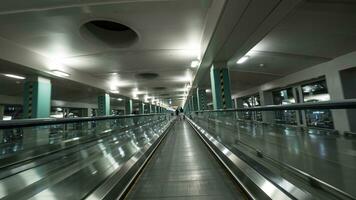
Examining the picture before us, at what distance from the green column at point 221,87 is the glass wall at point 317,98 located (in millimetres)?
→ 3076

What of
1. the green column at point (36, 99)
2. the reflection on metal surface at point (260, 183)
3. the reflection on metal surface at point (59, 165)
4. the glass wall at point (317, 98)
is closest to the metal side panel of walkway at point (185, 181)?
the reflection on metal surface at point (260, 183)

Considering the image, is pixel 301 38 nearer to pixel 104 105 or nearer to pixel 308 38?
pixel 308 38

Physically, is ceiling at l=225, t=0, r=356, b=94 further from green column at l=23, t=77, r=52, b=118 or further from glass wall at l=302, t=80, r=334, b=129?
green column at l=23, t=77, r=52, b=118

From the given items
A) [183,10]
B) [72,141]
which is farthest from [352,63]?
[72,141]

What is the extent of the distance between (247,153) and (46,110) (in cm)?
888

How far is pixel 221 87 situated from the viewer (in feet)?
29.1

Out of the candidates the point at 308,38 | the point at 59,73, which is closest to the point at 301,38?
the point at 308,38

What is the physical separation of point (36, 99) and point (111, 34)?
4662 millimetres

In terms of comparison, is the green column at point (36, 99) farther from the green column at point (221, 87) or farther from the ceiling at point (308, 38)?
the ceiling at point (308, 38)

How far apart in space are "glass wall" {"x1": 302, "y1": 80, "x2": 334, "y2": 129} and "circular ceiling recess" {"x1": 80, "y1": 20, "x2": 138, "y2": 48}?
600 centimetres

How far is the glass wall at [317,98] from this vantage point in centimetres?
161

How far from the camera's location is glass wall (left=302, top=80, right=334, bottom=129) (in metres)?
1.61

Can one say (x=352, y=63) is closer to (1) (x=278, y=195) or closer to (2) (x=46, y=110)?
(1) (x=278, y=195)

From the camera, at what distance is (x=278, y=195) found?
1927 millimetres
